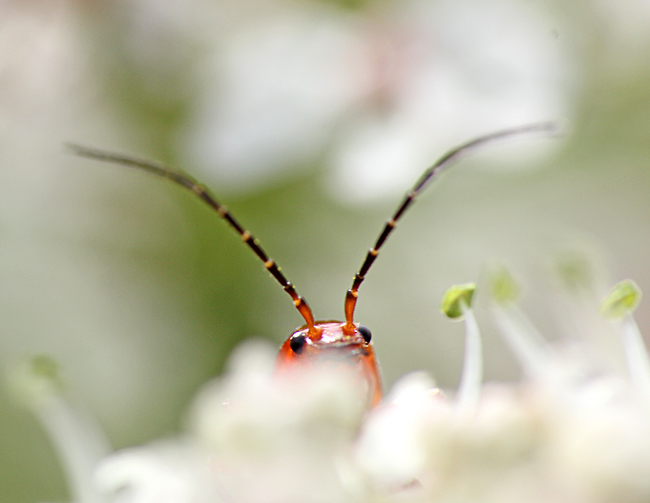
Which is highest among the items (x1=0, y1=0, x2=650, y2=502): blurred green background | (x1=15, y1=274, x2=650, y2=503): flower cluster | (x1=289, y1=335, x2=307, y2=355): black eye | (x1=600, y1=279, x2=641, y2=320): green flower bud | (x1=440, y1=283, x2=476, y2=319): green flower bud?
(x1=0, y1=0, x2=650, y2=502): blurred green background

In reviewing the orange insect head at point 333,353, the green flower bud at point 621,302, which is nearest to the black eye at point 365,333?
the orange insect head at point 333,353

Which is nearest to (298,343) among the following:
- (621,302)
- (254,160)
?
(621,302)

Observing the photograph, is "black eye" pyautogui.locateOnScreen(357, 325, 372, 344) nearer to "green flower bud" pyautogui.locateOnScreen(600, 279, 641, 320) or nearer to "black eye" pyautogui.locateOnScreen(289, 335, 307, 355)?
"black eye" pyautogui.locateOnScreen(289, 335, 307, 355)

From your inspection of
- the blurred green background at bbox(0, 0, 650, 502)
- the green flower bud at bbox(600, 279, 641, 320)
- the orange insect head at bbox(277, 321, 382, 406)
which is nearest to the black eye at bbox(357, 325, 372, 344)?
the orange insect head at bbox(277, 321, 382, 406)

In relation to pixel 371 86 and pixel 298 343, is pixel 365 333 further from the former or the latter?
pixel 371 86

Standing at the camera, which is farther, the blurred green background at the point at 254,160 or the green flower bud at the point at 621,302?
the blurred green background at the point at 254,160

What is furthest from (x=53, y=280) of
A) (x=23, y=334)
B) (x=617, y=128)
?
(x=617, y=128)

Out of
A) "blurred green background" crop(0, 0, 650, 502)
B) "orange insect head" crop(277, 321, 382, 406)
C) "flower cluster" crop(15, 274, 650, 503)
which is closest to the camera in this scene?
"flower cluster" crop(15, 274, 650, 503)

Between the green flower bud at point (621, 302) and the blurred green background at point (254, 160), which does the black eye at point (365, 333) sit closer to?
the green flower bud at point (621, 302)
